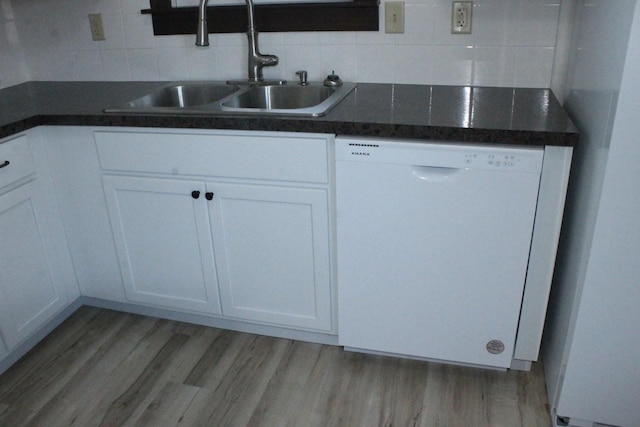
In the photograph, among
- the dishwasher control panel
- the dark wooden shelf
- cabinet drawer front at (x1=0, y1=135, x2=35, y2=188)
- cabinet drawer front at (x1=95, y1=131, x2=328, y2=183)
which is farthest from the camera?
the dark wooden shelf

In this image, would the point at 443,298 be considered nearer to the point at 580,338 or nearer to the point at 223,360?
the point at 580,338

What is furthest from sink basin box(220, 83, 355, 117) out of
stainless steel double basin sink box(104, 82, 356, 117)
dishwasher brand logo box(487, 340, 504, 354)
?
dishwasher brand logo box(487, 340, 504, 354)

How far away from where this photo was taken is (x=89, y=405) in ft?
5.93

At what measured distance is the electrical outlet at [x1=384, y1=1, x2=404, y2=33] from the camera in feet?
6.50

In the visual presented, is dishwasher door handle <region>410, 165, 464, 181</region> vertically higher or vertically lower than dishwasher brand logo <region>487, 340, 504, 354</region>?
higher

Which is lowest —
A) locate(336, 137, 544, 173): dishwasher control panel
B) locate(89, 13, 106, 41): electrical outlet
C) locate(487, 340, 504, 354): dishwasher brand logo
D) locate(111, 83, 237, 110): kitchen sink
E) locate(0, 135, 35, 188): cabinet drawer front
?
locate(487, 340, 504, 354): dishwasher brand logo

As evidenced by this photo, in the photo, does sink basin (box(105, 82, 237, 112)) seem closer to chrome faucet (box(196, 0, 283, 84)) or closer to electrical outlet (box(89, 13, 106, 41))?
chrome faucet (box(196, 0, 283, 84))

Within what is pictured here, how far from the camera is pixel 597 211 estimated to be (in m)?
1.34

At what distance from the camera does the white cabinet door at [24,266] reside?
73.5 inches

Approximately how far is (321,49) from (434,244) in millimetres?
925

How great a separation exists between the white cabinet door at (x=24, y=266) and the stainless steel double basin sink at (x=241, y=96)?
1.51ft

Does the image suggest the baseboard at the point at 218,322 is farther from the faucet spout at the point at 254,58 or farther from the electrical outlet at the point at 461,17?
the electrical outlet at the point at 461,17

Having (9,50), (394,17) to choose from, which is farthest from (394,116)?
(9,50)

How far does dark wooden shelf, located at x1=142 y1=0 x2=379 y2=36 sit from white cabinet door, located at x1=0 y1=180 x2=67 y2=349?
0.83 meters
